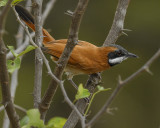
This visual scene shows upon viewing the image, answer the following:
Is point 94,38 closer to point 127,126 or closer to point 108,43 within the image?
point 127,126

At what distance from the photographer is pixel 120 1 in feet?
11.6

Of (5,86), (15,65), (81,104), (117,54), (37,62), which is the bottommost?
(81,104)

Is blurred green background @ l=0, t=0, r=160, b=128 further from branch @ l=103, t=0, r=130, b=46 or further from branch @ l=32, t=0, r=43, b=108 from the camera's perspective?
branch @ l=32, t=0, r=43, b=108

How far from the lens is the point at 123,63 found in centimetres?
1041

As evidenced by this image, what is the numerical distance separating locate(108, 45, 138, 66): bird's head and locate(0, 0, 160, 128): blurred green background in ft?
20.1

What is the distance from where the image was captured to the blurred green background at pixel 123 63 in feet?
33.7

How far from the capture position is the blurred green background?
33.7 feet

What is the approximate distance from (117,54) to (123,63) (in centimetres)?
663

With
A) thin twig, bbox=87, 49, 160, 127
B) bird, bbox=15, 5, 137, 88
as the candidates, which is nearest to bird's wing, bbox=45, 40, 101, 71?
bird, bbox=15, 5, 137, 88

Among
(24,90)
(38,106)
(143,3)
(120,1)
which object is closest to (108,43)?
(120,1)

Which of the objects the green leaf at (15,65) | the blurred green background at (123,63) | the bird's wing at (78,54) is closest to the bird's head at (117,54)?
the bird's wing at (78,54)

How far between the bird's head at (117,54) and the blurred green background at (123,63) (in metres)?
6.14

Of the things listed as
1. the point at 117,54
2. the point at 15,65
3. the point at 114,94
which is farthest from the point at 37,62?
the point at 114,94

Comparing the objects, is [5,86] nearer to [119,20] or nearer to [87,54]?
[119,20]
